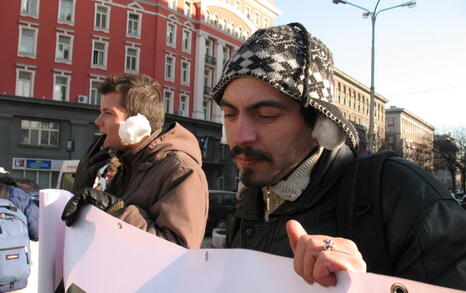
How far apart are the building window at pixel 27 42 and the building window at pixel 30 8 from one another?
94 cm

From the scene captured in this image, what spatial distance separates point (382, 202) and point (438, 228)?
158 millimetres

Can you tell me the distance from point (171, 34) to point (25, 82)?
37.6ft

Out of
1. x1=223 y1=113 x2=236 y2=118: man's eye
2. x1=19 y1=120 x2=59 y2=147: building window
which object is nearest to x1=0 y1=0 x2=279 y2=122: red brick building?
x1=19 y1=120 x2=59 y2=147: building window

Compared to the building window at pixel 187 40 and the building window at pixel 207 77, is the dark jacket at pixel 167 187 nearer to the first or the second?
the building window at pixel 187 40

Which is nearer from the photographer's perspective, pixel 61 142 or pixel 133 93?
pixel 133 93

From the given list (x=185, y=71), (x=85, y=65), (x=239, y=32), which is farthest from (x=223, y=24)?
(x=85, y=65)

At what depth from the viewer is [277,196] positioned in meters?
1.34

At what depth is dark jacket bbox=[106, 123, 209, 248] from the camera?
169 centimetres

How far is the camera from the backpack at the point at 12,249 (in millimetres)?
3367

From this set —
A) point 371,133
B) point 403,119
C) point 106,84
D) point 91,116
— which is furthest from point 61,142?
point 403,119

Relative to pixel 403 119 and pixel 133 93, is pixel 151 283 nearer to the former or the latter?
pixel 133 93

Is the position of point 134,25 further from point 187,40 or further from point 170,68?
point 187,40

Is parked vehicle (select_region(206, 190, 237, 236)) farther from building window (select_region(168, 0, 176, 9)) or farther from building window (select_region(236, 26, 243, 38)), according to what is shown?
building window (select_region(236, 26, 243, 38))

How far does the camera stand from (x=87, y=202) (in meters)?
1.54
